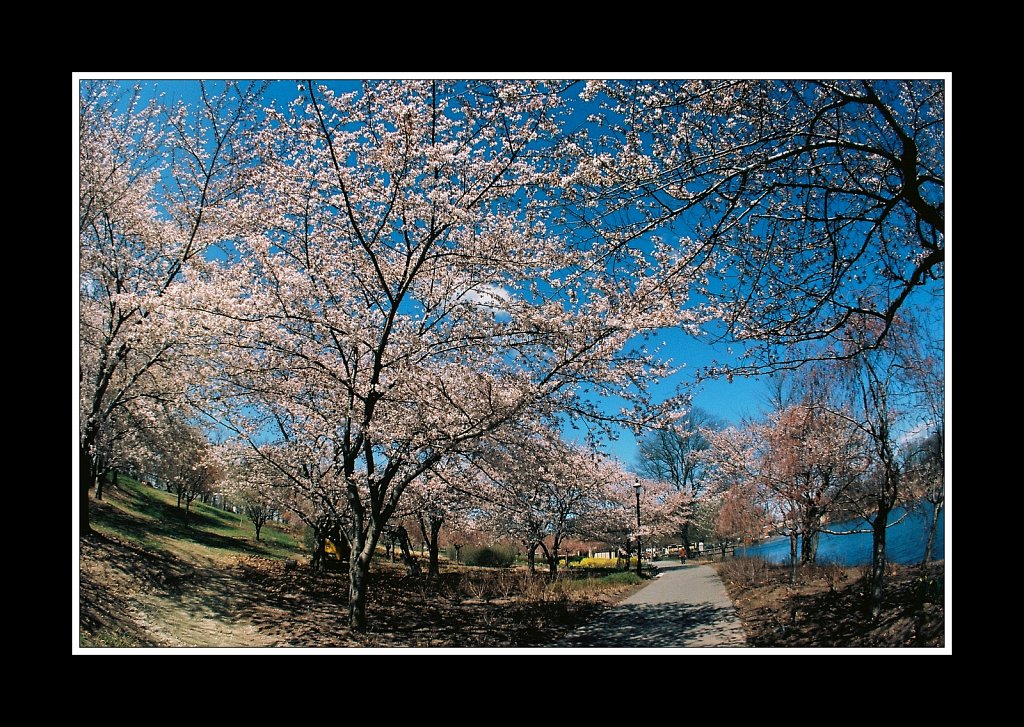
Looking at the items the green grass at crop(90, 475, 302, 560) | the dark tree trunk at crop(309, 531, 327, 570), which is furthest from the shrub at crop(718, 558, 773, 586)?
the green grass at crop(90, 475, 302, 560)

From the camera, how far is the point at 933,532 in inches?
131

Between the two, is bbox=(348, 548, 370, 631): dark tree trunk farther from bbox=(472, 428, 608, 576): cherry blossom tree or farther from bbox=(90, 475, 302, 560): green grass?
bbox=(90, 475, 302, 560): green grass

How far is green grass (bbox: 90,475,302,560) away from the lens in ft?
13.5

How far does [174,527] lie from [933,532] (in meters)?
6.09

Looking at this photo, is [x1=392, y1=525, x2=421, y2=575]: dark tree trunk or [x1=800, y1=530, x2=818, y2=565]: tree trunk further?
[x1=392, y1=525, x2=421, y2=575]: dark tree trunk

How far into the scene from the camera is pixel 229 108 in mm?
3695

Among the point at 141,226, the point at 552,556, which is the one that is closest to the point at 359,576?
the point at 141,226

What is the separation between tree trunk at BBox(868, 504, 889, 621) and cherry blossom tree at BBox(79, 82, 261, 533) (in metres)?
5.36

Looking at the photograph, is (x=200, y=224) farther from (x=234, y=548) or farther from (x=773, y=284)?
(x=773, y=284)
